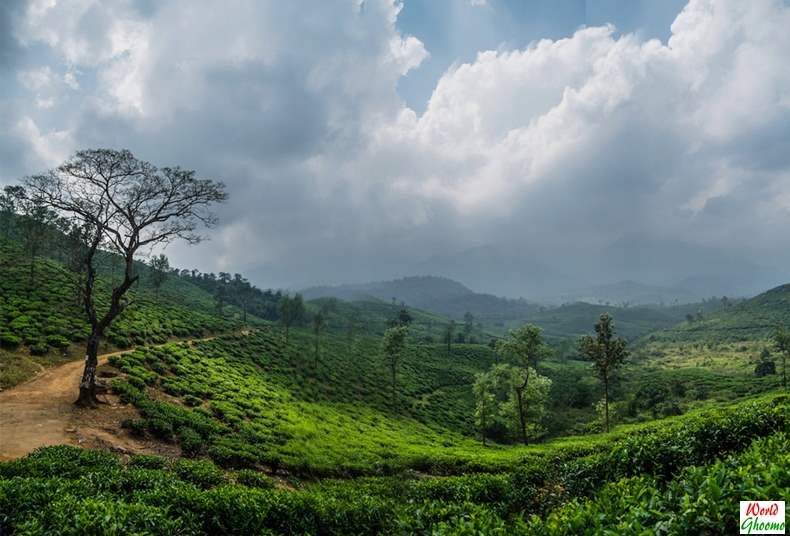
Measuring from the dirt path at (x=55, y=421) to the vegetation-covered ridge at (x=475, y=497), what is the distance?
5.66 metres

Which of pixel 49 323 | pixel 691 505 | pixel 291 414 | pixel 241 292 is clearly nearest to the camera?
pixel 691 505

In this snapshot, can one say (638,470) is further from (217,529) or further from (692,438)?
(217,529)

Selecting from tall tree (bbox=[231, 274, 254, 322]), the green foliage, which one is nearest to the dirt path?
the green foliage

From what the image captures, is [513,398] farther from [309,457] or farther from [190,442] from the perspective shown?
[190,442]

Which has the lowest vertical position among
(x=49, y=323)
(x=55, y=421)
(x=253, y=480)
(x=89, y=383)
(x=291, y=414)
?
(x=291, y=414)

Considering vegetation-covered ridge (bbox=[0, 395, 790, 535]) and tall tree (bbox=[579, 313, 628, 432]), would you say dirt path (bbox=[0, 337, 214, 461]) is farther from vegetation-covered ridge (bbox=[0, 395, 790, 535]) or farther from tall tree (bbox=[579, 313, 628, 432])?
tall tree (bbox=[579, 313, 628, 432])

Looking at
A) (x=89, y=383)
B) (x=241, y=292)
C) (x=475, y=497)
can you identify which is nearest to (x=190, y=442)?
(x=89, y=383)

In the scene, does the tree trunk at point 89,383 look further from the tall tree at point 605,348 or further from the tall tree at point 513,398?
the tall tree at point 605,348

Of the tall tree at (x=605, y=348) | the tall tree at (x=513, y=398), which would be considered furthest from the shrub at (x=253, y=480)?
the tall tree at (x=605, y=348)

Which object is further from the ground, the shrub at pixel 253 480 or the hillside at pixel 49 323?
the hillside at pixel 49 323

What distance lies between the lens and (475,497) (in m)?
12.2

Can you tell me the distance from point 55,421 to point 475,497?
22.8m

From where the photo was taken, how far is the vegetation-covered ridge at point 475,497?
261 inches

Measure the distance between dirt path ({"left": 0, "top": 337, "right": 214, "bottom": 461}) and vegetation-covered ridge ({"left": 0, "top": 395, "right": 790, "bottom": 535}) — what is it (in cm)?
566
